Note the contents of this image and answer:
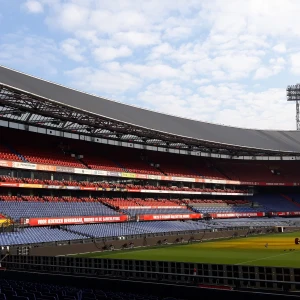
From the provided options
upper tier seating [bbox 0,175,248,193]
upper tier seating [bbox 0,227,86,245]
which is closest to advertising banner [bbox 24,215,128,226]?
upper tier seating [bbox 0,227,86,245]

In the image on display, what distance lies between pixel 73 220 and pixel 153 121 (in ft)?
56.5

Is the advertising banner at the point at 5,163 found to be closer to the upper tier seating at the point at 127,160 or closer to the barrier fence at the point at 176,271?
the upper tier seating at the point at 127,160

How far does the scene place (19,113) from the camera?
4166cm

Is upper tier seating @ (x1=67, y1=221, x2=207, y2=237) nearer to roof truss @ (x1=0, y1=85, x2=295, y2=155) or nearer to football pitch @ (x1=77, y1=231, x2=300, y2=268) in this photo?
football pitch @ (x1=77, y1=231, x2=300, y2=268)

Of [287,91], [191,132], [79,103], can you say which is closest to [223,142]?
[191,132]

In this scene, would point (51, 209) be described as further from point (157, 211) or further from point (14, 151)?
point (157, 211)

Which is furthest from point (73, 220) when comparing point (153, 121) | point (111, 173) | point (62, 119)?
point (153, 121)

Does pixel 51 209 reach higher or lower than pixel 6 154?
lower

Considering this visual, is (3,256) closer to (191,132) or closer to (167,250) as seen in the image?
(167,250)

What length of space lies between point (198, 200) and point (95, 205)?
21.9 metres

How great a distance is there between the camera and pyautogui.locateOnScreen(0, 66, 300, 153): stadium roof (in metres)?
37.3

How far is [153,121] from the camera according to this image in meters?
52.8

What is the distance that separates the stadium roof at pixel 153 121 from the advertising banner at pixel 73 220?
33.8ft

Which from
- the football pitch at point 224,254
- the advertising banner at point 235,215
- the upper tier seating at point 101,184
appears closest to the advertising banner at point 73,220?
the upper tier seating at point 101,184
